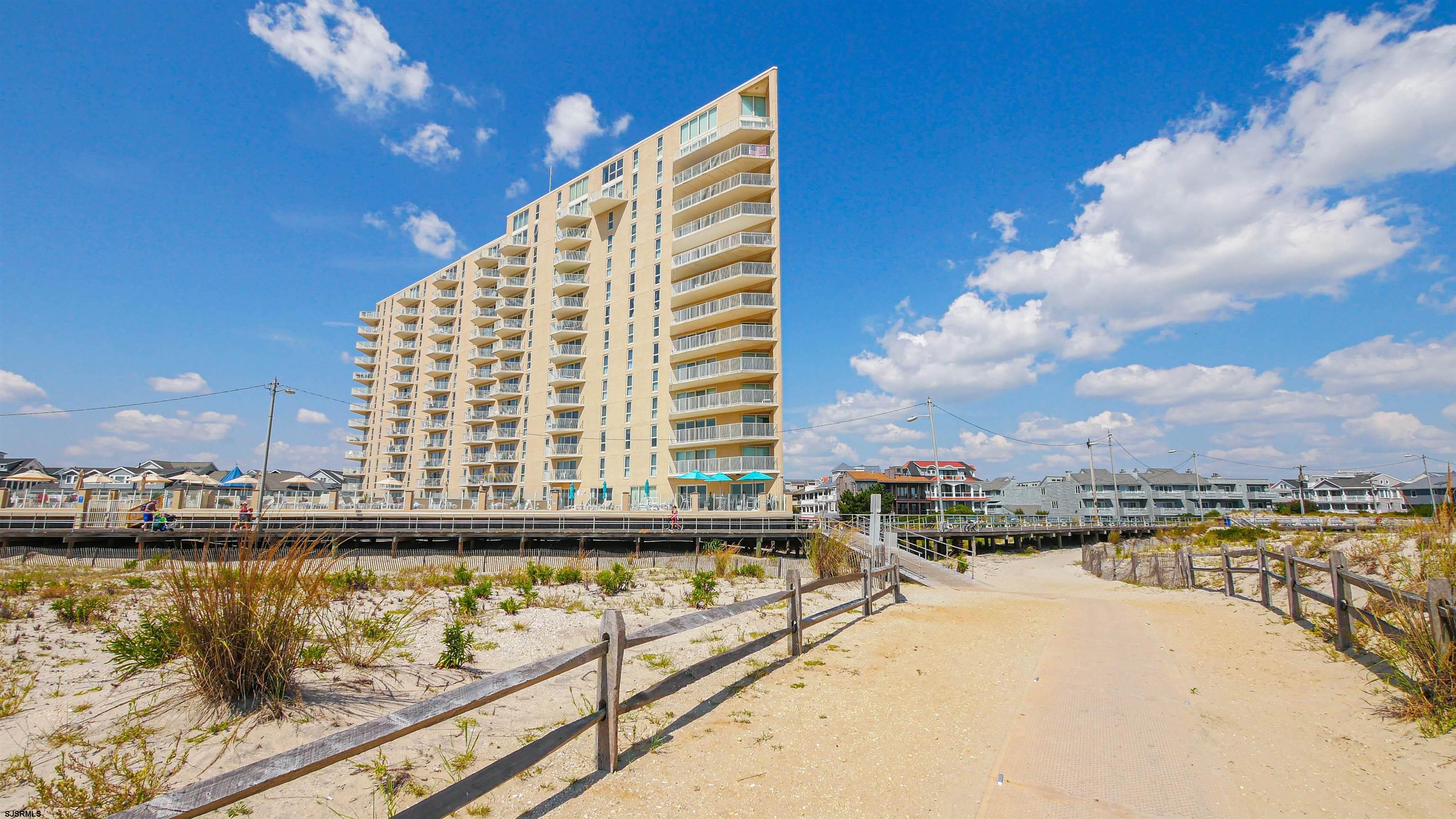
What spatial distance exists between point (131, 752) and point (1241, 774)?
818 centimetres

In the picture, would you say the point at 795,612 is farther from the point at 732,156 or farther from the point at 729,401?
the point at 732,156

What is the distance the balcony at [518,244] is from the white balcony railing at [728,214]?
75.8 ft

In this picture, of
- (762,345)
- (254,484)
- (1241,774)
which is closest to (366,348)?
(254,484)

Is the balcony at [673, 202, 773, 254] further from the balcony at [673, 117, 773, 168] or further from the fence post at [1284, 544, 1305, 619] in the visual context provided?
the fence post at [1284, 544, 1305, 619]

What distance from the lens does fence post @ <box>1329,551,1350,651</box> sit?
8.54m

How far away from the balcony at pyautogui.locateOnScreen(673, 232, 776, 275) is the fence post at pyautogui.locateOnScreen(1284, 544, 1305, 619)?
33.8 meters

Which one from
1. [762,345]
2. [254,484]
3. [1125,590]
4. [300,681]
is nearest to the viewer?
[300,681]

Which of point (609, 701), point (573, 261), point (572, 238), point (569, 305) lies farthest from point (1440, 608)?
point (572, 238)

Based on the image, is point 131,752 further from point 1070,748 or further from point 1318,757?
point 1318,757

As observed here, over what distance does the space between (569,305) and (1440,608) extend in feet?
171

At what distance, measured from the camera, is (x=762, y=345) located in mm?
41844

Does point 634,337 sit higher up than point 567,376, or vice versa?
point 634,337

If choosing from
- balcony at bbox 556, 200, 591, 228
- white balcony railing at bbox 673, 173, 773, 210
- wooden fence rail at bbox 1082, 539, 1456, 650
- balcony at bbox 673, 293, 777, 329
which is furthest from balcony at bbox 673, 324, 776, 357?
wooden fence rail at bbox 1082, 539, 1456, 650

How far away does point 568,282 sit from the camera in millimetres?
52812
